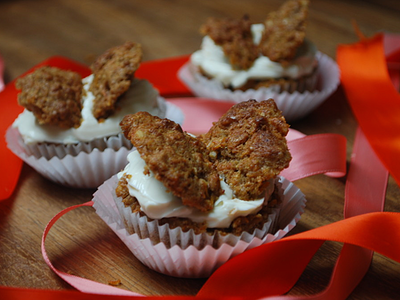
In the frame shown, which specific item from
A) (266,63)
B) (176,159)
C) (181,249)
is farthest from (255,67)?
(181,249)

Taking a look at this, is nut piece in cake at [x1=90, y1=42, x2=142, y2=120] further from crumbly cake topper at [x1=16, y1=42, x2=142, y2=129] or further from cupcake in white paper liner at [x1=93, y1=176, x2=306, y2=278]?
cupcake in white paper liner at [x1=93, y1=176, x2=306, y2=278]

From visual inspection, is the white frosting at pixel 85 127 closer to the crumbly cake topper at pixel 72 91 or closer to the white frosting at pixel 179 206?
the crumbly cake topper at pixel 72 91

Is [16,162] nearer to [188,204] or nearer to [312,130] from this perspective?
Answer: [188,204]

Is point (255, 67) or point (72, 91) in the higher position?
point (72, 91)

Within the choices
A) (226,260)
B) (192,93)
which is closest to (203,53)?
(192,93)

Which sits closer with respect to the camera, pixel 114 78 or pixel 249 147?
pixel 249 147

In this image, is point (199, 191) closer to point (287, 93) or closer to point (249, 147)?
point (249, 147)
